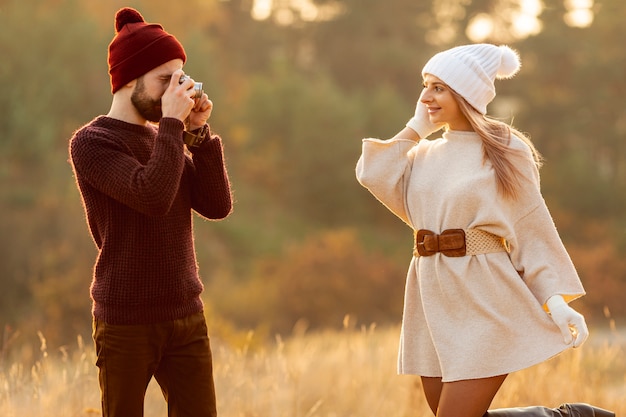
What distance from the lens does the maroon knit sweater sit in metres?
2.78

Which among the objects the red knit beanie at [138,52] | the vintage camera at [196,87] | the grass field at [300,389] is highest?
the red knit beanie at [138,52]

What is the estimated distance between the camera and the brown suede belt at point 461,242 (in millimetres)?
3135

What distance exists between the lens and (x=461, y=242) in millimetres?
3129

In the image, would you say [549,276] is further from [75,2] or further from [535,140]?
[535,140]

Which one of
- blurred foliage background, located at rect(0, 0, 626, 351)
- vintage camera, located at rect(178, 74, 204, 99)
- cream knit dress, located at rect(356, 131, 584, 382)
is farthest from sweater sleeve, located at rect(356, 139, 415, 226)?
blurred foliage background, located at rect(0, 0, 626, 351)

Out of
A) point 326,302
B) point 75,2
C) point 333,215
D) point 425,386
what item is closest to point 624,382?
point 425,386

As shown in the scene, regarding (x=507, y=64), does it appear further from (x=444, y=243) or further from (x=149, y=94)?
(x=149, y=94)

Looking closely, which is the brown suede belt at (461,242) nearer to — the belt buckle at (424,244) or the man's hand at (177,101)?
the belt buckle at (424,244)

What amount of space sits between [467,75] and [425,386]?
45.2 inches

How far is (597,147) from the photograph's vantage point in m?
28.1

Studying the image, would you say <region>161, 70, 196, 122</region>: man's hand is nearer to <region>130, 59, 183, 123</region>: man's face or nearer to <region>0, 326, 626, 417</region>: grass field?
<region>130, 59, 183, 123</region>: man's face

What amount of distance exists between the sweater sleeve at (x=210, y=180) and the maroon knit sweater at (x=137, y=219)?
0.08 meters

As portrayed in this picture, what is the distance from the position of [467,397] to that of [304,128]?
24260mm

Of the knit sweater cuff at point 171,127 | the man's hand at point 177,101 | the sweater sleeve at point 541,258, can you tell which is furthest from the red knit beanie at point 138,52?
the sweater sleeve at point 541,258
